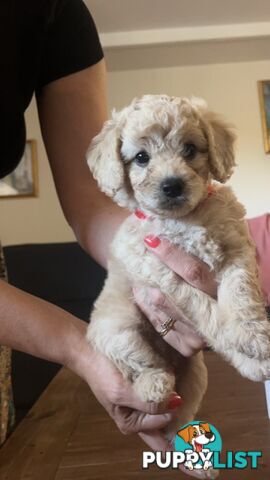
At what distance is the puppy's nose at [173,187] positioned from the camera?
40.9 inches

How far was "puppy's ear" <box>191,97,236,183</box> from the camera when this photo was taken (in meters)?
1.12

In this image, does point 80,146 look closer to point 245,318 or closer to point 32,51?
point 32,51

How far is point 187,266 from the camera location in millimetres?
1017

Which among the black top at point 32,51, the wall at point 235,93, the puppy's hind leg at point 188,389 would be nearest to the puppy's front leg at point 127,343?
the puppy's hind leg at point 188,389

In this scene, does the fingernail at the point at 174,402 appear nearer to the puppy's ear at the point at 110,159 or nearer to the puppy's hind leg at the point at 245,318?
the puppy's hind leg at the point at 245,318

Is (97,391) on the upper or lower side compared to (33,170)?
lower

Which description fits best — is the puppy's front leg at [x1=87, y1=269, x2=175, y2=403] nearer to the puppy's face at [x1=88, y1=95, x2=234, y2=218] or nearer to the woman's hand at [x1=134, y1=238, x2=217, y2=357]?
the woman's hand at [x1=134, y1=238, x2=217, y2=357]

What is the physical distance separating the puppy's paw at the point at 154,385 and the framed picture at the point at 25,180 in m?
3.58

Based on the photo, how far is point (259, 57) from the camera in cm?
433

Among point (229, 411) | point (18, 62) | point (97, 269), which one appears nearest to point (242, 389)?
point (229, 411)

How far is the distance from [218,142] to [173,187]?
186mm

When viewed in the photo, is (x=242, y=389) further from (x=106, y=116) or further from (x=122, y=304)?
(x=106, y=116)

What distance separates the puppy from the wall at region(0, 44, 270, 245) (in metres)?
3.26

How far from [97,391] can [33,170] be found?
3.57 metres
